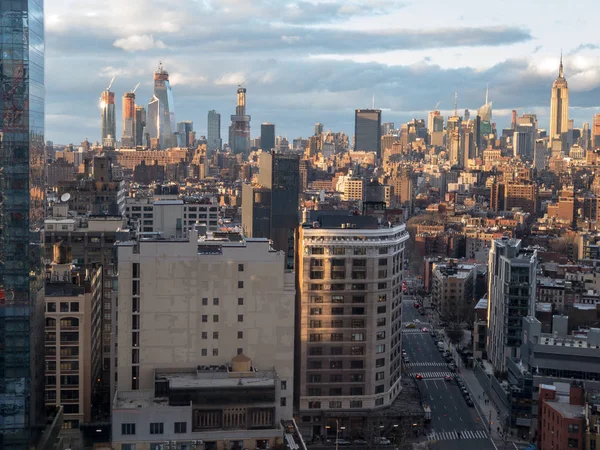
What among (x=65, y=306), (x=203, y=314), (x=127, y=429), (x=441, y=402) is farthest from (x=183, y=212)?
(x=127, y=429)

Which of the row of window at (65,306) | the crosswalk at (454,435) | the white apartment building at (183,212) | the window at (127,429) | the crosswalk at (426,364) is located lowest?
the crosswalk at (454,435)

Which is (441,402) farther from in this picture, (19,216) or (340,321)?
(19,216)

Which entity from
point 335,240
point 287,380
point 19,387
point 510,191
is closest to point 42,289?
point 19,387

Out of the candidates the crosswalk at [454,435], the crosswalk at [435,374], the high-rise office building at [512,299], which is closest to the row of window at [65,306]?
the crosswalk at [454,435]

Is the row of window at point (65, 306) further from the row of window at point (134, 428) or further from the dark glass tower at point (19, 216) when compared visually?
the row of window at point (134, 428)

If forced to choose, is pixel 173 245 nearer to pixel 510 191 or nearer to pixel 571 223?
pixel 571 223

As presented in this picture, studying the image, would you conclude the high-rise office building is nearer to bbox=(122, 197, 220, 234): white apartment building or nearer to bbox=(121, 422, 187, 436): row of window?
bbox=(121, 422, 187, 436): row of window
